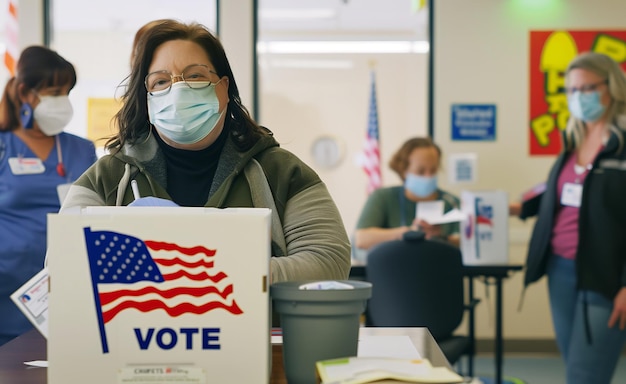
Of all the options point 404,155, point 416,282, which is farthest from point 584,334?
point 404,155

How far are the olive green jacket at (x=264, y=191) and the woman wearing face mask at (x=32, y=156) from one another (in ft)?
4.06

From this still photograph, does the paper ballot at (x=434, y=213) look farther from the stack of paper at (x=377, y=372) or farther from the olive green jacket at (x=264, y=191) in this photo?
the stack of paper at (x=377, y=372)

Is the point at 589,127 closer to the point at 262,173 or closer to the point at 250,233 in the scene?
the point at 262,173

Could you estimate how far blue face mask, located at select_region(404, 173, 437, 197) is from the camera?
4309 millimetres

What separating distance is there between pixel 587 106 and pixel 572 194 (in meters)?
0.41

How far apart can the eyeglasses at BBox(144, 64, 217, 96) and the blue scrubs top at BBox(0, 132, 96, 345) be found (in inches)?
46.4

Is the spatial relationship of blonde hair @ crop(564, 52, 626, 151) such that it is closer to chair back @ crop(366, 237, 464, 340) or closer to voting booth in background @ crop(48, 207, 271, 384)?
chair back @ crop(366, 237, 464, 340)

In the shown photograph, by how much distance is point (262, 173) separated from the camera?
5.65 ft

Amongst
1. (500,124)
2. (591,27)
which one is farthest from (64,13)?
(591,27)

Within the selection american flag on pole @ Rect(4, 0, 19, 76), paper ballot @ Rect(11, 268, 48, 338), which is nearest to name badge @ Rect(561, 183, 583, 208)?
paper ballot @ Rect(11, 268, 48, 338)

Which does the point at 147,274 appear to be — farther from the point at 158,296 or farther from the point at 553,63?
the point at 553,63

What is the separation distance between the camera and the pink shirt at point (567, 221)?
302 cm

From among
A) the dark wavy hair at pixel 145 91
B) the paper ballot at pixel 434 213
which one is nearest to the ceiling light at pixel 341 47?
the paper ballot at pixel 434 213

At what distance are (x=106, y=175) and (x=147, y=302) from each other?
74 cm
